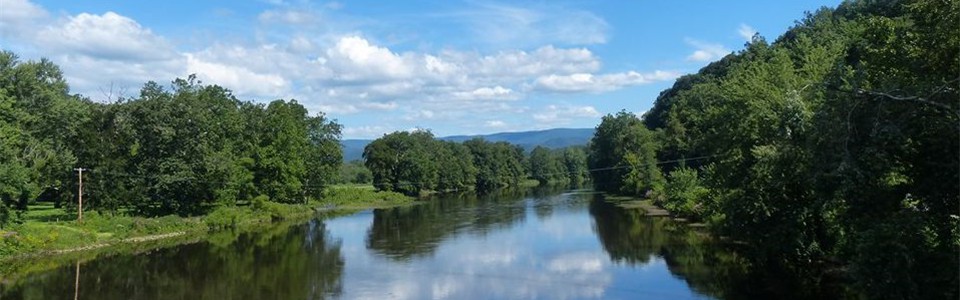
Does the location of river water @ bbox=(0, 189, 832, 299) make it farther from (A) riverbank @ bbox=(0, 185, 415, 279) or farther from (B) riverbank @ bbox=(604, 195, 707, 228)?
(A) riverbank @ bbox=(0, 185, 415, 279)

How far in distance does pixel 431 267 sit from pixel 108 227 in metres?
24.5

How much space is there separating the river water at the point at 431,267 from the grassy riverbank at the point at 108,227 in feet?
11.5

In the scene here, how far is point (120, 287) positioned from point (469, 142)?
10576 centimetres

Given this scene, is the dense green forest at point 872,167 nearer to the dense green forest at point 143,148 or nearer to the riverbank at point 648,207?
the riverbank at point 648,207

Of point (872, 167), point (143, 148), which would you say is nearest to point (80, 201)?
point (143, 148)

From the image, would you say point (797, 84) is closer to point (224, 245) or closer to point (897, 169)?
point (897, 169)

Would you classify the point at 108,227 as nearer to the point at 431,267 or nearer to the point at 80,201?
the point at 80,201

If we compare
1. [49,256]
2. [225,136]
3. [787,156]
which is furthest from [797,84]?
[225,136]

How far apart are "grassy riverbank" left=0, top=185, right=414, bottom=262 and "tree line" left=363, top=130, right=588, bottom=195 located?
26645 mm

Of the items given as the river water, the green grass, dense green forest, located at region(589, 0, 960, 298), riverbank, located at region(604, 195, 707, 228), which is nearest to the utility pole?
the river water

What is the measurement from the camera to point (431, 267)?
101 ft

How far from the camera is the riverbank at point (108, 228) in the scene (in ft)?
117

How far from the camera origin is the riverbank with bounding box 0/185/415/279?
35656mm

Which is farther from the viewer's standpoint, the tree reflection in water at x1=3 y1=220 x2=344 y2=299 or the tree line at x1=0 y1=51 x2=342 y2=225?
the tree line at x1=0 y1=51 x2=342 y2=225
